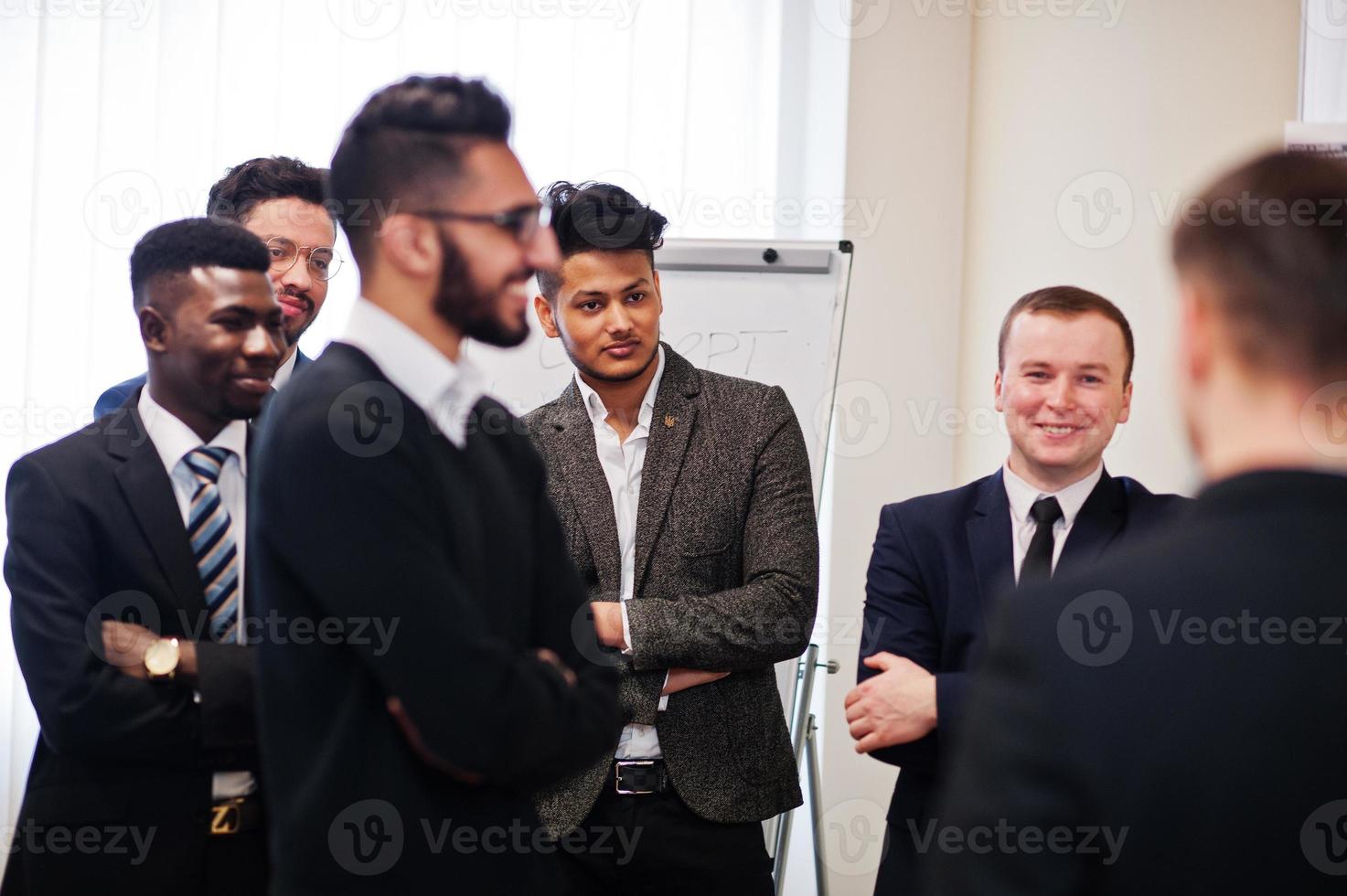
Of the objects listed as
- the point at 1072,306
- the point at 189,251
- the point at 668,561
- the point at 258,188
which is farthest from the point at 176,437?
the point at 1072,306

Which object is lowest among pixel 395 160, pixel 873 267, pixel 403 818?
pixel 403 818

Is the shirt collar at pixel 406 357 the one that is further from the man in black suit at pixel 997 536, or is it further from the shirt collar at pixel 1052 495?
the shirt collar at pixel 1052 495

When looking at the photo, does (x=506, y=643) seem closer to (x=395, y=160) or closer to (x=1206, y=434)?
(x=395, y=160)

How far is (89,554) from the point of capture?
1.65 m

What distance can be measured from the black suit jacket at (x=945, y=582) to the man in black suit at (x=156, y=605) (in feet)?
3.96

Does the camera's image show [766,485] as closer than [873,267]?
Yes

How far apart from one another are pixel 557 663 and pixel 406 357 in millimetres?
401

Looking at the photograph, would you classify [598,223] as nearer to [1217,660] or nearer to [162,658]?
[162,658]

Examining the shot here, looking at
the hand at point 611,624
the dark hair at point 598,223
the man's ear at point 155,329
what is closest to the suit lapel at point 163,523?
the man's ear at point 155,329

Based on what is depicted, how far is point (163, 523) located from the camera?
65.2 inches

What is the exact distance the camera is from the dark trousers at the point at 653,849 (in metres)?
2.20

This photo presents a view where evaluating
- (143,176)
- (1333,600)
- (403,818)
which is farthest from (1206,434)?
(143,176)

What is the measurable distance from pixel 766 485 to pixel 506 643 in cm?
113

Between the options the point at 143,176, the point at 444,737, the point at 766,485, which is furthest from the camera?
the point at 143,176
